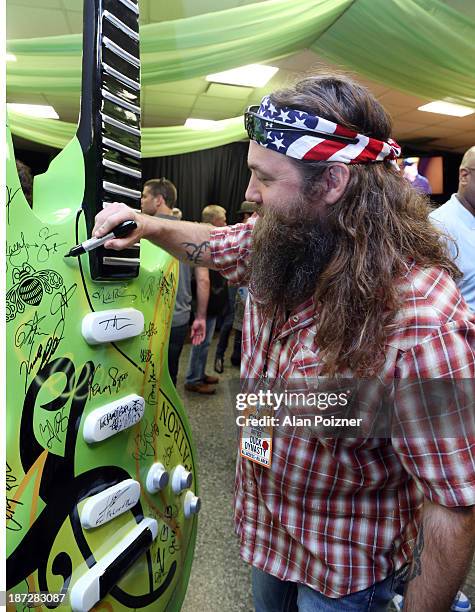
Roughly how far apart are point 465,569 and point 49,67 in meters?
2.26

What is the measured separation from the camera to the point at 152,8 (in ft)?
6.89

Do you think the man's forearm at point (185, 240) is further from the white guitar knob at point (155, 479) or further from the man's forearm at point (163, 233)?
the white guitar knob at point (155, 479)

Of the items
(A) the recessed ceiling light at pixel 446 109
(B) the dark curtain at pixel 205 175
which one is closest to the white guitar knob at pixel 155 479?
(A) the recessed ceiling light at pixel 446 109

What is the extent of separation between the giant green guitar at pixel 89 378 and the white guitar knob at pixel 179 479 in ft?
0.05

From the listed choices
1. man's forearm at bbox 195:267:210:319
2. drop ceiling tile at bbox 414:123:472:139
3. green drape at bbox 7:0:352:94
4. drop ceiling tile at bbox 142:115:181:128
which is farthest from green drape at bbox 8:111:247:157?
drop ceiling tile at bbox 414:123:472:139

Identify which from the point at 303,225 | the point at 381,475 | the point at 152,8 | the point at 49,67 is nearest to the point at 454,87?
the point at 152,8

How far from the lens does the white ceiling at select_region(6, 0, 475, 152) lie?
2.15m

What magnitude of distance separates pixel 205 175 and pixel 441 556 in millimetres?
6286

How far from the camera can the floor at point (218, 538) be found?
151 centimetres

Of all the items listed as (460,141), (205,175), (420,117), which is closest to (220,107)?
(205,175)

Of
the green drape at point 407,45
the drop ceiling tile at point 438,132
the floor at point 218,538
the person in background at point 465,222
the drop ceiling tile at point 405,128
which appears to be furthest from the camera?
the drop ceiling tile at point 438,132

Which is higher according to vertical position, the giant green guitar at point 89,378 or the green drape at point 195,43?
the green drape at point 195,43

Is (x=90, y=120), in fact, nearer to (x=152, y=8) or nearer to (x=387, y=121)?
(x=387, y=121)

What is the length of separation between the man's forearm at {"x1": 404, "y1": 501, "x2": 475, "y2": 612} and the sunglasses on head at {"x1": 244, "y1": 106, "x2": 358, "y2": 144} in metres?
0.55
